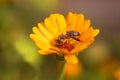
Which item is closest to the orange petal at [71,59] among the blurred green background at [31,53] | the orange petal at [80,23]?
the orange petal at [80,23]

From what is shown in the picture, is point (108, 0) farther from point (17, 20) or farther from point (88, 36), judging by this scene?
point (88, 36)

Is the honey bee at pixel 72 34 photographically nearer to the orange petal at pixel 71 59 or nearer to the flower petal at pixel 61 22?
the flower petal at pixel 61 22

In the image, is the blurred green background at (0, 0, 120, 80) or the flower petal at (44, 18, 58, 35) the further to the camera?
the blurred green background at (0, 0, 120, 80)

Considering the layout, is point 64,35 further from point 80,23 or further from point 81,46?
point 81,46

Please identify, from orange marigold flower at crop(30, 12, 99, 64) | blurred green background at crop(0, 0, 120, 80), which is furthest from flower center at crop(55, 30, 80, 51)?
blurred green background at crop(0, 0, 120, 80)

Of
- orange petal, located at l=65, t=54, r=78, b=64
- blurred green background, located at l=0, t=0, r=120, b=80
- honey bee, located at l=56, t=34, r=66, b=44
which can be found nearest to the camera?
orange petal, located at l=65, t=54, r=78, b=64

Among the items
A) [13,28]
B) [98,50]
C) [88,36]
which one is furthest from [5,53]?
[98,50]

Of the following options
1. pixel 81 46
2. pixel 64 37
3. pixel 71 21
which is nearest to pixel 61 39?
pixel 64 37

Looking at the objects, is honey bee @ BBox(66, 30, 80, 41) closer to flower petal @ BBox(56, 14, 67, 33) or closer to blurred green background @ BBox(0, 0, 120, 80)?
flower petal @ BBox(56, 14, 67, 33)
